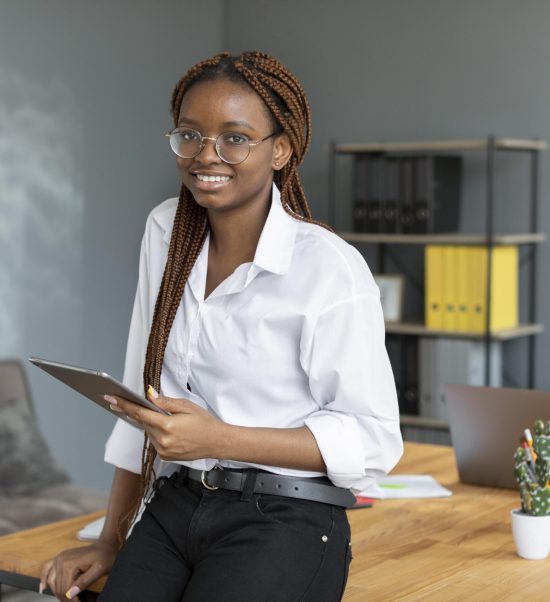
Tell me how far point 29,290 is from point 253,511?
308 cm

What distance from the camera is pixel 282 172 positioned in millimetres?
1717

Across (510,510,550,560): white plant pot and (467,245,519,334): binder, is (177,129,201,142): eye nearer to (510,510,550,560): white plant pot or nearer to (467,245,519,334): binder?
(510,510,550,560): white plant pot

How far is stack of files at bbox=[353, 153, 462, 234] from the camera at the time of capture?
4301 millimetres

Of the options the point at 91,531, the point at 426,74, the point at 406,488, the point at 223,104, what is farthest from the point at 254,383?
the point at 426,74

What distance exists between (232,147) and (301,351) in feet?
1.06

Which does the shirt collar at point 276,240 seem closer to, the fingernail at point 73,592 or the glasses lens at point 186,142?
the glasses lens at point 186,142

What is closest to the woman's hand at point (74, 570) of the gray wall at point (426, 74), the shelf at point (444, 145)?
the shelf at point (444, 145)

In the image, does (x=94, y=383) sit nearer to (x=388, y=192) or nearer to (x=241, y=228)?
(x=241, y=228)

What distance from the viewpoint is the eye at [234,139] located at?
159 centimetres

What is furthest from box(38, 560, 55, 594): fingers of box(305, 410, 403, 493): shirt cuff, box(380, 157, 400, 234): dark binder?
box(380, 157, 400, 234): dark binder

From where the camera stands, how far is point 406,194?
4.34 meters

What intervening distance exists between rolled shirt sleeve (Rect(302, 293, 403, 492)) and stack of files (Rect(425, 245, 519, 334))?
2.67 metres

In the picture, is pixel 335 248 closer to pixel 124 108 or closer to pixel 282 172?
pixel 282 172

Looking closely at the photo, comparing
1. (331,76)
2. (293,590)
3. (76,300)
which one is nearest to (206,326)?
(293,590)
